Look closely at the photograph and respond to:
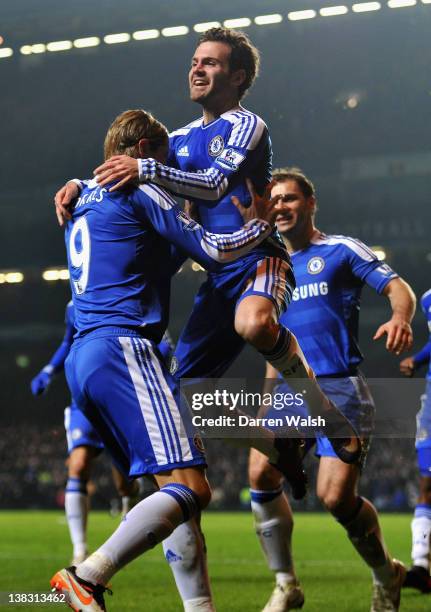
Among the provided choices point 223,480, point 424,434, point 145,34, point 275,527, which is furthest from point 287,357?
point 223,480

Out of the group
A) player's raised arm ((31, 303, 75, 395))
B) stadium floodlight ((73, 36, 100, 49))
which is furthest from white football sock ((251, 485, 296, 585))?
stadium floodlight ((73, 36, 100, 49))

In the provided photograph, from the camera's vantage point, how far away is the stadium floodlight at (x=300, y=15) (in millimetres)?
6902

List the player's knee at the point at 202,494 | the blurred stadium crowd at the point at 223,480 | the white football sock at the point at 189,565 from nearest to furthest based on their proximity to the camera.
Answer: the player's knee at the point at 202,494 → the white football sock at the point at 189,565 → the blurred stadium crowd at the point at 223,480

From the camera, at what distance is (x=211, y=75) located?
417 centimetres

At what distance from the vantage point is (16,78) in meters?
7.14

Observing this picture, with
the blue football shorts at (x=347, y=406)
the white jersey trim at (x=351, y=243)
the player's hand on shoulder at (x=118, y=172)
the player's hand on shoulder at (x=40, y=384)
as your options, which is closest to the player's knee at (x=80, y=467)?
the player's hand on shoulder at (x=40, y=384)

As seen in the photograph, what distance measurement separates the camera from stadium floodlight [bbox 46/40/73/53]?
24.5 feet

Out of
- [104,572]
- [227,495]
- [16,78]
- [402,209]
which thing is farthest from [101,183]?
[227,495]

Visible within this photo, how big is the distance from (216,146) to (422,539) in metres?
2.80

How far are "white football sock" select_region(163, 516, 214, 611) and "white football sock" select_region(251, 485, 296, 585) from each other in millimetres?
1201

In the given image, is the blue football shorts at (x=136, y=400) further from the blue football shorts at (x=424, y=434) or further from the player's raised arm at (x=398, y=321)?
the blue football shorts at (x=424, y=434)

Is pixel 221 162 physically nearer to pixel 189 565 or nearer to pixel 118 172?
pixel 118 172

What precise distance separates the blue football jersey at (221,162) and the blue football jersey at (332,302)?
0.72m

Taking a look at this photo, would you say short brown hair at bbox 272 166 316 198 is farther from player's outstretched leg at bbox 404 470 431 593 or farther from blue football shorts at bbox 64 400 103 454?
blue football shorts at bbox 64 400 103 454
